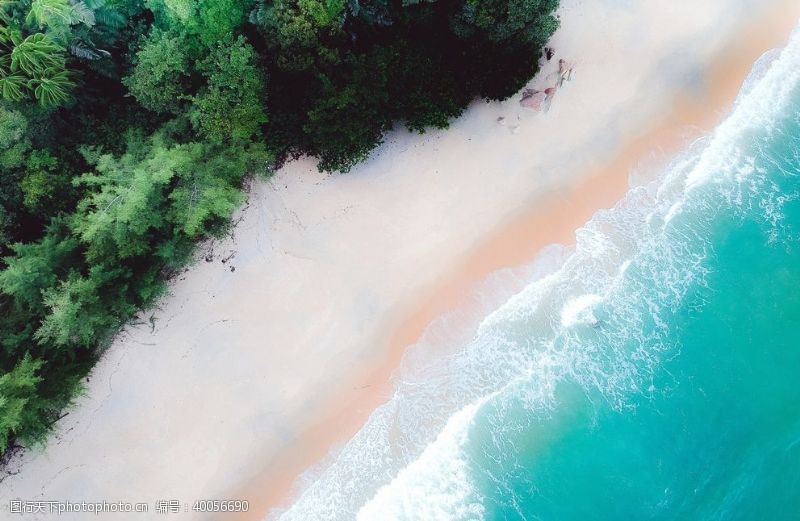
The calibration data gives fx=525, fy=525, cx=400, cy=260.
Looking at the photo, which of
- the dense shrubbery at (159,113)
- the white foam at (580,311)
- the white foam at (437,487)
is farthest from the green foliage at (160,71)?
the white foam at (580,311)

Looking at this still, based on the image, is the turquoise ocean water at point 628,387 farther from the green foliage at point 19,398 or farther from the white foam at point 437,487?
the green foliage at point 19,398

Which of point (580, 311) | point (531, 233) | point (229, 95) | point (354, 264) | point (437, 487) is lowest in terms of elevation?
point (437, 487)

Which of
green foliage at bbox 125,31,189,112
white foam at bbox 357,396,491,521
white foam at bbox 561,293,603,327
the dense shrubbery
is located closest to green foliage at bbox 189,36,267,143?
the dense shrubbery

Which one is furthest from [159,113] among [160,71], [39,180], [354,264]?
[354,264]

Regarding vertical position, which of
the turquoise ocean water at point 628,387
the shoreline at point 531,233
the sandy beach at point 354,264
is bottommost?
the turquoise ocean water at point 628,387

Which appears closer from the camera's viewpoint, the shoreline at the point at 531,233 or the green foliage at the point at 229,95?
the green foliage at the point at 229,95

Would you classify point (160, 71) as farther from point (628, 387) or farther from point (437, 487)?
point (628, 387)
